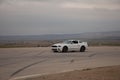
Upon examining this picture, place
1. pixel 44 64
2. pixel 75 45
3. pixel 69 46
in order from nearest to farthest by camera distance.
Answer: pixel 44 64, pixel 69 46, pixel 75 45

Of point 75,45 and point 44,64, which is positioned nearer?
point 44,64

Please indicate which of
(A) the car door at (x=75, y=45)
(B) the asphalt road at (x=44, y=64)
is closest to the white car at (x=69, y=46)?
(A) the car door at (x=75, y=45)

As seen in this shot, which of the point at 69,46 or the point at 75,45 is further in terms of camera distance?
the point at 75,45

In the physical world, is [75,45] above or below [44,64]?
above

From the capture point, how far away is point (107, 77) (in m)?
14.0

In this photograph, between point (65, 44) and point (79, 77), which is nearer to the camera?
point (79, 77)

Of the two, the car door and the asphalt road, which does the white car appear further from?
the asphalt road

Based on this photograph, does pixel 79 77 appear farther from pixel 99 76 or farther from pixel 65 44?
pixel 65 44

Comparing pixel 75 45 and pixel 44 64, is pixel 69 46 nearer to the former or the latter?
pixel 75 45

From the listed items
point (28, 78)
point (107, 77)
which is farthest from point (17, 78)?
point (107, 77)

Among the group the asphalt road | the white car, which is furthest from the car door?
the asphalt road

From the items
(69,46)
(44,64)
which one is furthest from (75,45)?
(44,64)

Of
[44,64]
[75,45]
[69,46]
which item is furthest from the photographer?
[75,45]

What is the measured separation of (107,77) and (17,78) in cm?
393
